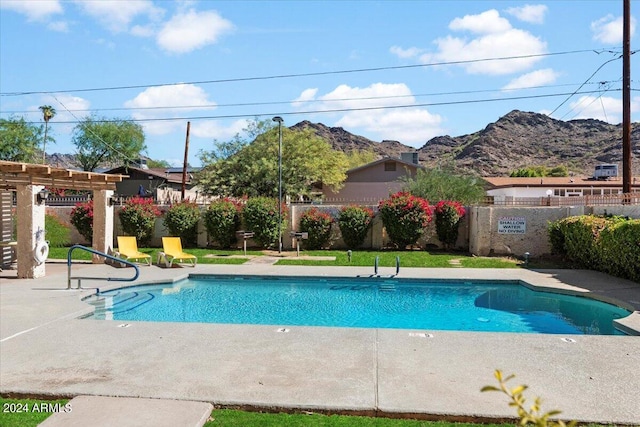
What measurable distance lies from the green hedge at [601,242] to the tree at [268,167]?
66.4 ft

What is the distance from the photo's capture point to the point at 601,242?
14.0 metres

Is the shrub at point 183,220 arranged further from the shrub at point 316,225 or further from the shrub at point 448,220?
the shrub at point 448,220

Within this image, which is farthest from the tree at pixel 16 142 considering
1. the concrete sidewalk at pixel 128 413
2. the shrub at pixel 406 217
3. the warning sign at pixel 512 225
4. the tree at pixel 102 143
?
the concrete sidewalk at pixel 128 413

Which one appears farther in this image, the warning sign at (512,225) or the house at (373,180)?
the house at (373,180)

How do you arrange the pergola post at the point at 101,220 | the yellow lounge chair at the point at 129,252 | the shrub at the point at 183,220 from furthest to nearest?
the shrub at the point at 183,220 < the pergola post at the point at 101,220 < the yellow lounge chair at the point at 129,252

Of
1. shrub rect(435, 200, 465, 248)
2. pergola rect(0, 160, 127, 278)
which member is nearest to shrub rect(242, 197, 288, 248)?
shrub rect(435, 200, 465, 248)

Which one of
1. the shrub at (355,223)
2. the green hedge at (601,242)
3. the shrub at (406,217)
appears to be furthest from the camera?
the shrub at (355,223)

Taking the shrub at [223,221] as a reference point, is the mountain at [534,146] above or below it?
above

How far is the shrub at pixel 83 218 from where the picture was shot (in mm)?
21234

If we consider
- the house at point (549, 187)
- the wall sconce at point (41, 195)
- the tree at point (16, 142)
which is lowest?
the wall sconce at point (41, 195)

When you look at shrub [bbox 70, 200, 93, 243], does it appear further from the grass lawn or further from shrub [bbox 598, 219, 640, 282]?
shrub [bbox 598, 219, 640, 282]

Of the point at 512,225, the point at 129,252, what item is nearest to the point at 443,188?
the point at 512,225

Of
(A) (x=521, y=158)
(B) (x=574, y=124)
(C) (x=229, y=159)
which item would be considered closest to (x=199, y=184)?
(C) (x=229, y=159)

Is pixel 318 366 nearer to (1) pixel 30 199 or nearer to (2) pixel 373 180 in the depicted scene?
(1) pixel 30 199
